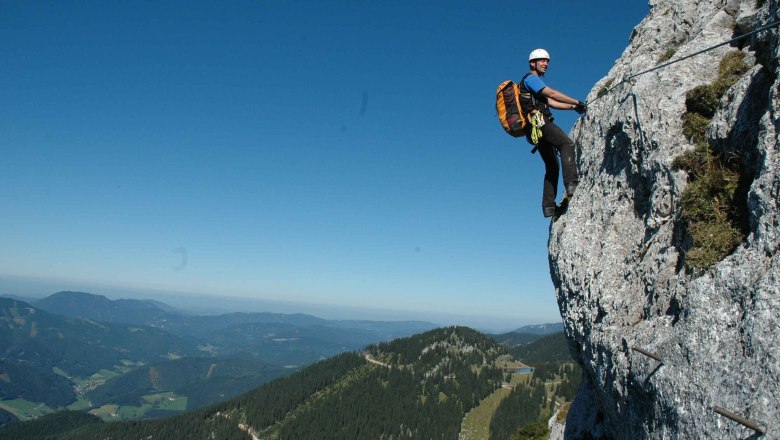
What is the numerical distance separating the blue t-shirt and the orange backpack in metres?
0.29

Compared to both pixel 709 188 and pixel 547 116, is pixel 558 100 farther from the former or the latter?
pixel 709 188

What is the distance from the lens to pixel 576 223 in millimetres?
12320

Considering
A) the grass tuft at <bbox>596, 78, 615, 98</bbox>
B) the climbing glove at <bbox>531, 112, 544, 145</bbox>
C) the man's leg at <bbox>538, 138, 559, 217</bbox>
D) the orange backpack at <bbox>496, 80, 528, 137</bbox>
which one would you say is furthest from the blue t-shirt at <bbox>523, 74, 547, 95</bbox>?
the grass tuft at <bbox>596, 78, 615, 98</bbox>

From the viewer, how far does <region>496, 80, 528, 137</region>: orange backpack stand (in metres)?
12.2

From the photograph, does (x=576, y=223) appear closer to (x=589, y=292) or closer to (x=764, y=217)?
(x=589, y=292)

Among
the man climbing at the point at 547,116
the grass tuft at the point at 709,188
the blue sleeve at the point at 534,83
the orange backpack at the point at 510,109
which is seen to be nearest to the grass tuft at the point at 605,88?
the man climbing at the point at 547,116

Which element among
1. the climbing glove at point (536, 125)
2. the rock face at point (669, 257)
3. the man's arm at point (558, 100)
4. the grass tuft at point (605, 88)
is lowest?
the rock face at point (669, 257)

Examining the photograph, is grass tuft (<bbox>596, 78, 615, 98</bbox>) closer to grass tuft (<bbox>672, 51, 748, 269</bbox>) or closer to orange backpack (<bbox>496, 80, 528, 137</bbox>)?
orange backpack (<bbox>496, 80, 528, 137</bbox>)

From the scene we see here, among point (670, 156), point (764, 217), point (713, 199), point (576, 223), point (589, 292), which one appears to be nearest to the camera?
point (764, 217)

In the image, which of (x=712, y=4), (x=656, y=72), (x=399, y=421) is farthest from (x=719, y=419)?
(x=399, y=421)

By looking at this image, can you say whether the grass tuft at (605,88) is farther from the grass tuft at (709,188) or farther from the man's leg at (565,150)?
the grass tuft at (709,188)

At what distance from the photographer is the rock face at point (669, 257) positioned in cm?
662

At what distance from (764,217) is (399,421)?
192627 millimetres

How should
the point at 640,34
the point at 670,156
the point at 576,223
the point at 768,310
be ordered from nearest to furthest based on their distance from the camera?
1. the point at 768,310
2. the point at 670,156
3. the point at 576,223
4. the point at 640,34
